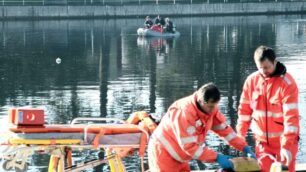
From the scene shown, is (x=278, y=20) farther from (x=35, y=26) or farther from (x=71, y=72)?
(x=71, y=72)

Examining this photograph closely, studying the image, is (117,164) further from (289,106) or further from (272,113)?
(289,106)

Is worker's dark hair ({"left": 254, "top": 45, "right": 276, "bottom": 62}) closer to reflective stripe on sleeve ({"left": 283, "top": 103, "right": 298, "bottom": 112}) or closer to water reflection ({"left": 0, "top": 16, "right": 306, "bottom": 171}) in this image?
reflective stripe on sleeve ({"left": 283, "top": 103, "right": 298, "bottom": 112})

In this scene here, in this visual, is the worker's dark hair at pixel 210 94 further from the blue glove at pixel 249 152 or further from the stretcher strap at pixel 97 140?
the stretcher strap at pixel 97 140

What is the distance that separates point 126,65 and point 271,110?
29.1 metres

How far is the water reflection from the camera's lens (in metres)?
22.8

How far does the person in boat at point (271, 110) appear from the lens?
6324mm

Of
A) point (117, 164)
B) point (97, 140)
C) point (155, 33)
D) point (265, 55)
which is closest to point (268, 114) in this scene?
point (265, 55)

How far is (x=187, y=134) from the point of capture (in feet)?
19.4

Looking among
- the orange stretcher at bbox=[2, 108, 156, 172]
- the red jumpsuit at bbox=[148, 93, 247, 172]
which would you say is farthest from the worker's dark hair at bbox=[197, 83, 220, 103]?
the orange stretcher at bbox=[2, 108, 156, 172]

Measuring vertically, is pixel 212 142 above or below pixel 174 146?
below

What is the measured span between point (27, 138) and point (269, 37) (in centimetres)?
4562

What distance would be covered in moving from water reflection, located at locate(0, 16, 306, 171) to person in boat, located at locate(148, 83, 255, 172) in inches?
312

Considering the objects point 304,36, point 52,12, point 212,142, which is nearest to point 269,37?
point 304,36

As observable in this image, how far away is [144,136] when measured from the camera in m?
7.14
